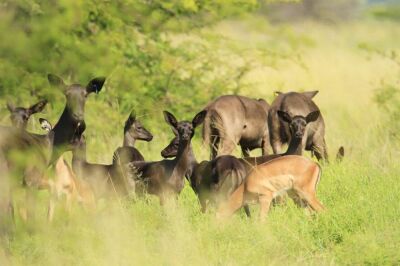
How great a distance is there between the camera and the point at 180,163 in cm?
1116

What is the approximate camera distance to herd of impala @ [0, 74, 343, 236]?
9000mm

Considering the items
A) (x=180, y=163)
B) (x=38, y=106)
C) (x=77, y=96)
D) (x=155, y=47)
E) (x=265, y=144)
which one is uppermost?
(x=77, y=96)

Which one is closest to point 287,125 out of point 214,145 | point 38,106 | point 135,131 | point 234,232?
point 214,145

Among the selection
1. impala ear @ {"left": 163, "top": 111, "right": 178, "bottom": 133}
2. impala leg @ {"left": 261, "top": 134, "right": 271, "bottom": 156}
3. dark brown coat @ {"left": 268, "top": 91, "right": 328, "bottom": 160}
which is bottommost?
impala leg @ {"left": 261, "top": 134, "right": 271, "bottom": 156}

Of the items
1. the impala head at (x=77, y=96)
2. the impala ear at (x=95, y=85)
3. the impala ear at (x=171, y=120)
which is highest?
the impala ear at (x=95, y=85)

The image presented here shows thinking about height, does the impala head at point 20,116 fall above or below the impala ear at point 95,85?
below

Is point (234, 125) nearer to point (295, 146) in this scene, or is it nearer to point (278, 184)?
point (295, 146)

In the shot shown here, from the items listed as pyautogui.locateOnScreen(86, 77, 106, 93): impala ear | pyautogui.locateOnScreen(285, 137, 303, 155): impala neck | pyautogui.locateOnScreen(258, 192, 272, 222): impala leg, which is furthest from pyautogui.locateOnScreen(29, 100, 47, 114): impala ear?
pyautogui.locateOnScreen(285, 137, 303, 155): impala neck

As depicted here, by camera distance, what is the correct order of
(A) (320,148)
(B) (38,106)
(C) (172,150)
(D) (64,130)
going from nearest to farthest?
(D) (64,130)
(B) (38,106)
(C) (172,150)
(A) (320,148)

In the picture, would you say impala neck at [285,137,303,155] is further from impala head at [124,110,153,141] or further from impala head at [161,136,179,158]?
impala head at [124,110,153,141]

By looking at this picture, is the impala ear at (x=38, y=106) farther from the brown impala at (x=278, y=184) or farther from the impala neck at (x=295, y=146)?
the impala neck at (x=295, y=146)

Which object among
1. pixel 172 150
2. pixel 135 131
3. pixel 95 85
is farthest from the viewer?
pixel 135 131

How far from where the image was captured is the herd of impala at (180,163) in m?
9.00

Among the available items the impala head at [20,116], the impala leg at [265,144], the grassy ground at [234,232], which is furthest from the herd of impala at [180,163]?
the impala leg at [265,144]
